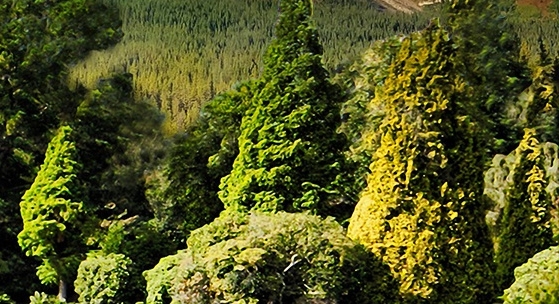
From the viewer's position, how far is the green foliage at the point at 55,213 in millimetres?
14156

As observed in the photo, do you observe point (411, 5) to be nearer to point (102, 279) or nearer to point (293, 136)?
point (293, 136)

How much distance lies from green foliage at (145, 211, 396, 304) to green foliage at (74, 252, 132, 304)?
290cm

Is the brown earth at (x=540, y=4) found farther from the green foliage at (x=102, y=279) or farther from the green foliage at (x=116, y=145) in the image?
the green foliage at (x=102, y=279)

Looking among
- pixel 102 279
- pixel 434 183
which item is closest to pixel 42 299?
pixel 102 279

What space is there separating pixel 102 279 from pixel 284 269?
14.0ft

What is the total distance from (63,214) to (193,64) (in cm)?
1306

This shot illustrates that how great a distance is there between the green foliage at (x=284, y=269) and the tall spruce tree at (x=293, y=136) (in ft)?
7.07

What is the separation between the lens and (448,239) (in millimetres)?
9570

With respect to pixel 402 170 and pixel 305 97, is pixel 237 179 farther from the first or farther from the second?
pixel 402 170

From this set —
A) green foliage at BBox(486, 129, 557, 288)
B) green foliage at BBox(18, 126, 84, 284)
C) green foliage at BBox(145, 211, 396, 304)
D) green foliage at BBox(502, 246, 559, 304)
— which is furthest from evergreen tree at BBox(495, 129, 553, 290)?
green foliage at BBox(18, 126, 84, 284)

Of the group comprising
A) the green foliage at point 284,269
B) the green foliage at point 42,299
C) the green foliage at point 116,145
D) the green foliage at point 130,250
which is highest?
the green foliage at point 284,269

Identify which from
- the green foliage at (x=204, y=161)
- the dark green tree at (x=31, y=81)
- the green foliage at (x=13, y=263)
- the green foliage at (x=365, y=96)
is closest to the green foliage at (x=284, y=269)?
the green foliage at (x=204, y=161)

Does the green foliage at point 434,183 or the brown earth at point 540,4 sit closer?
the green foliage at point 434,183

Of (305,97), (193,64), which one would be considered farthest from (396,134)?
(193,64)
